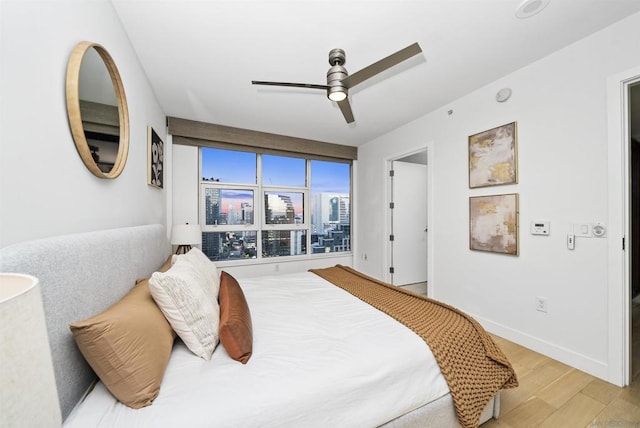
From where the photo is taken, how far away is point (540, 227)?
211 cm

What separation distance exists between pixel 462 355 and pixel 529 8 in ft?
7.04

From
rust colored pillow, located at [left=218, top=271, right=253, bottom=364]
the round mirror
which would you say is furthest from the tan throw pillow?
the round mirror

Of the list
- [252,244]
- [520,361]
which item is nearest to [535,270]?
[520,361]

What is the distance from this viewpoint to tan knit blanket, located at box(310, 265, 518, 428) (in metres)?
1.17

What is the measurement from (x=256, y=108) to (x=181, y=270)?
89.3 inches

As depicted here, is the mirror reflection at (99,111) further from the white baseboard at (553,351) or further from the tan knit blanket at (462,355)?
the white baseboard at (553,351)

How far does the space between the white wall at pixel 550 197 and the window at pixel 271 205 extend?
205 cm

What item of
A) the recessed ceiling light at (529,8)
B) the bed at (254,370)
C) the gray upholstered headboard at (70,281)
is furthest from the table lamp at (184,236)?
the recessed ceiling light at (529,8)

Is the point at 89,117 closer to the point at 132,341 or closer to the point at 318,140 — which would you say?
the point at 132,341

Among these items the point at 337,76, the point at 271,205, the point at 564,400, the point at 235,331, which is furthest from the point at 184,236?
the point at 564,400

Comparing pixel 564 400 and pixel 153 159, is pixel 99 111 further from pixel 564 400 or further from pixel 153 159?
pixel 564 400

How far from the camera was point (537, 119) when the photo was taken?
2127mm

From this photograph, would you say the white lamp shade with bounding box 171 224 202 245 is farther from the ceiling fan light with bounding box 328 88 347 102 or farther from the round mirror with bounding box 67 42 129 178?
the ceiling fan light with bounding box 328 88 347 102

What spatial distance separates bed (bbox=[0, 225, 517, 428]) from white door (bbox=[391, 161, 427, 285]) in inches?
104
